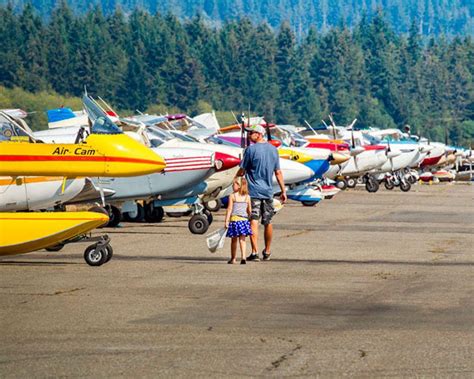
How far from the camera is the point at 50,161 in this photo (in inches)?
631

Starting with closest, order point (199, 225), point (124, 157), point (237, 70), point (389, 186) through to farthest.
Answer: point (124, 157) < point (199, 225) < point (389, 186) < point (237, 70)

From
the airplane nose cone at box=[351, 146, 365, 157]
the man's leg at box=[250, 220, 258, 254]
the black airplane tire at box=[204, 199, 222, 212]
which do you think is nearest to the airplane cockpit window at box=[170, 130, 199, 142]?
the black airplane tire at box=[204, 199, 222, 212]

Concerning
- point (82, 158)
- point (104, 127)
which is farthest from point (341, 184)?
point (82, 158)

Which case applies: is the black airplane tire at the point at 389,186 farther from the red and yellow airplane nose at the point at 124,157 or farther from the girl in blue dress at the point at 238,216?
the red and yellow airplane nose at the point at 124,157

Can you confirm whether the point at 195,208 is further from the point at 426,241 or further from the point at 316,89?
the point at 316,89

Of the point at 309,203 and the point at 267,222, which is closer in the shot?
the point at 267,222

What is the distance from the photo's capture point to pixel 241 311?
12.2 m

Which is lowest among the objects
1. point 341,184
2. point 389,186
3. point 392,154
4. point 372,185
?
point 389,186

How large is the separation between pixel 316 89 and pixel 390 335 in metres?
155

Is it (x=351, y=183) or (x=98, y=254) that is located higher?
(x=98, y=254)

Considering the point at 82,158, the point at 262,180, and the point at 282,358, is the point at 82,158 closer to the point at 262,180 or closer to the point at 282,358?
the point at 262,180

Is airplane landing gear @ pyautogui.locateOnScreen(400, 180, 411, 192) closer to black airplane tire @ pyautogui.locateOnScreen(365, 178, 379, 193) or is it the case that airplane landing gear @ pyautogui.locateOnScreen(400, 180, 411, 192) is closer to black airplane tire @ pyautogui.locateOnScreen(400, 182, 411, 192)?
black airplane tire @ pyautogui.locateOnScreen(400, 182, 411, 192)

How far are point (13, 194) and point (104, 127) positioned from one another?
67.2 inches

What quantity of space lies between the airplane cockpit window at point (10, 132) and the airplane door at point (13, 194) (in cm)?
53
